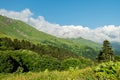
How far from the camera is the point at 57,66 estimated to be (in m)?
149

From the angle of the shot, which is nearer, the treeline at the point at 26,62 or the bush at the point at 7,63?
the treeline at the point at 26,62

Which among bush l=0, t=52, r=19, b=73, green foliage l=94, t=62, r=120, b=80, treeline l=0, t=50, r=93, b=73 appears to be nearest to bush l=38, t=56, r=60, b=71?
treeline l=0, t=50, r=93, b=73

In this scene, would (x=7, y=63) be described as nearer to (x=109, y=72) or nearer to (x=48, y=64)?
(x=48, y=64)

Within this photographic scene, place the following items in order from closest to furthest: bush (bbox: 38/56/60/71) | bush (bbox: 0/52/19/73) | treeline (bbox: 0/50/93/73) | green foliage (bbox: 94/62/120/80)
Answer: green foliage (bbox: 94/62/120/80) < treeline (bbox: 0/50/93/73) < bush (bbox: 38/56/60/71) < bush (bbox: 0/52/19/73)

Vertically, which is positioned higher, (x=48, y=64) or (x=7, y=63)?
(x=48, y=64)

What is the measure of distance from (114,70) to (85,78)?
1187mm

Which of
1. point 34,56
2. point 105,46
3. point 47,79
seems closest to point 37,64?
point 34,56

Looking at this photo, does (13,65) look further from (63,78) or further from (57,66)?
(63,78)

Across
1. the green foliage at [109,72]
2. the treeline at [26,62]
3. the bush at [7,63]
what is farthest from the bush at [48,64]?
the green foliage at [109,72]

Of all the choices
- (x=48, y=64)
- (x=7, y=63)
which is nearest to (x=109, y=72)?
(x=48, y=64)

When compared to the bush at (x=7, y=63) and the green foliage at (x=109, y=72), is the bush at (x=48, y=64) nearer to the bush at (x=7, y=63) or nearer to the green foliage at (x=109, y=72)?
the bush at (x=7, y=63)

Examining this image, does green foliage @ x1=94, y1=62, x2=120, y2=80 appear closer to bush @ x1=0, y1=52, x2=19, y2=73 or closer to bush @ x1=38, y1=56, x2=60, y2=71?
bush @ x1=38, y1=56, x2=60, y2=71

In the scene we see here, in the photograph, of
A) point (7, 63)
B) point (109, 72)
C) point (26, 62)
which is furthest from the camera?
point (7, 63)

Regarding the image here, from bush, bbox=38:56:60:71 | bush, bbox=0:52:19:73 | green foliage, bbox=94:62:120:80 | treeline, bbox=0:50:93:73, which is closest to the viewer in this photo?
green foliage, bbox=94:62:120:80
